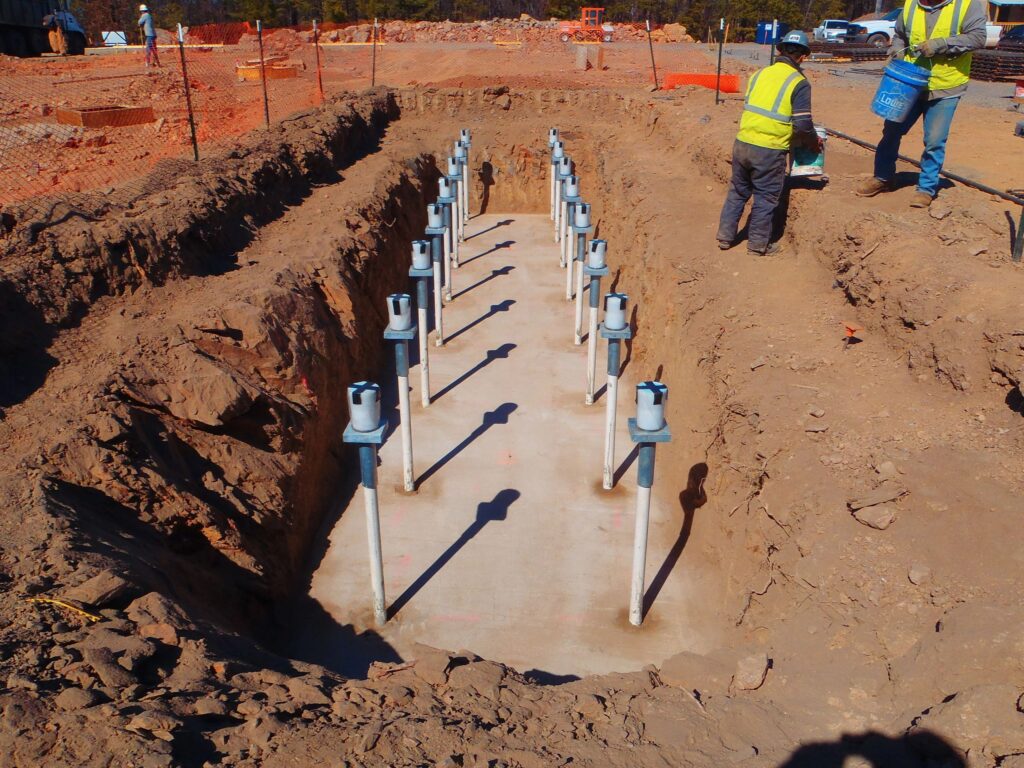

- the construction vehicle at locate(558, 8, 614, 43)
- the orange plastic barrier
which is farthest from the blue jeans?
the construction vehicle at locate(558, 8, 614, 43)

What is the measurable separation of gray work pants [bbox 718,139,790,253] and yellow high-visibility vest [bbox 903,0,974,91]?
1.40 meters

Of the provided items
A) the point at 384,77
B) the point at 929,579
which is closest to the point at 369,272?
the point at 929,579

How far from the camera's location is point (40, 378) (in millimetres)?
5871

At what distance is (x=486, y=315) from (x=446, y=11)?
47747mm

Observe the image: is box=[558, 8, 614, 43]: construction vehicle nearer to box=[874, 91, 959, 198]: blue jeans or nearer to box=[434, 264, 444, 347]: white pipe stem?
box=[434, 264, 444, 347]: white pipe stem

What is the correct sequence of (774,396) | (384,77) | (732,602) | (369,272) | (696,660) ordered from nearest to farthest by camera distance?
1. (696,660)
2. (732,602)
3. (774,396)
4. (369,272)
5. (384,77)

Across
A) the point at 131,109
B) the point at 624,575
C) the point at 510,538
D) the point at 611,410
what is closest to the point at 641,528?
the point at 624,575

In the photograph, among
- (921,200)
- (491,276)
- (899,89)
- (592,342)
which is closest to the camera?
(899,89)

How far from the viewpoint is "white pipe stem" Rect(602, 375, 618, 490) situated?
7.25 m

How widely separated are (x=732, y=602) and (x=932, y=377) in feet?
7.01

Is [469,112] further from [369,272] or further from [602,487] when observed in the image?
[602,487]

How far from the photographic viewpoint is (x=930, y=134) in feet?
24.1

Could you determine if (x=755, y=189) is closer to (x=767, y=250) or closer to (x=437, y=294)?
(x=767, y=250)

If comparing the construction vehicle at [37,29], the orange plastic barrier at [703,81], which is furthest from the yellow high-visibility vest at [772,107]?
the construction vehicle at [37,29]
